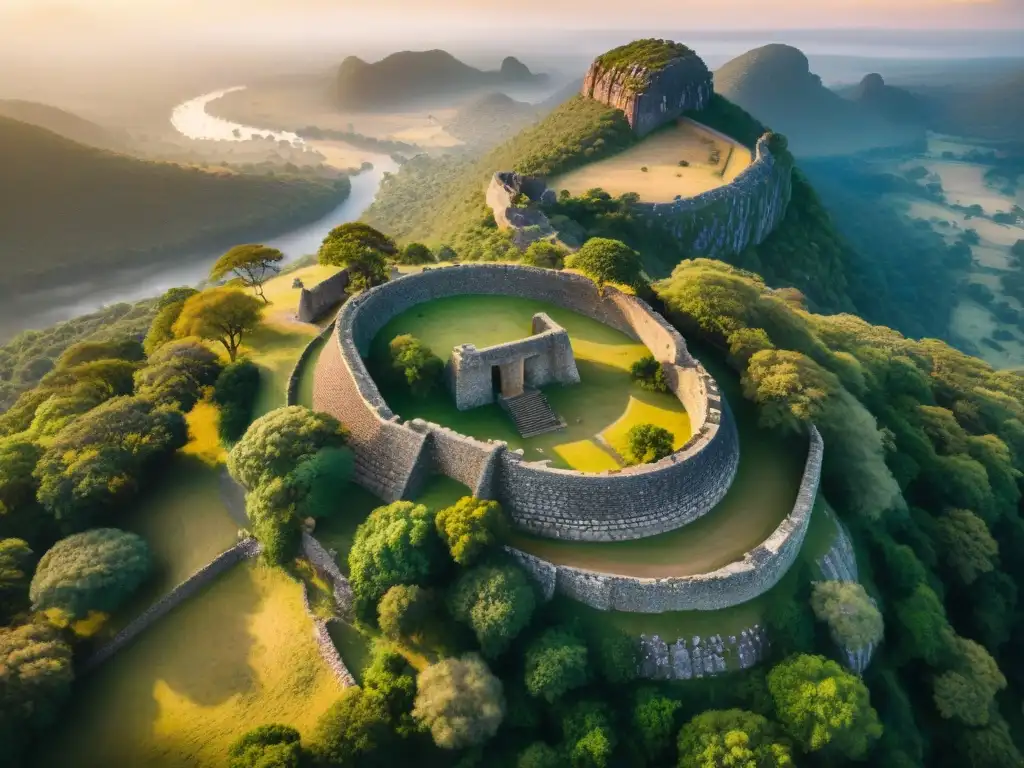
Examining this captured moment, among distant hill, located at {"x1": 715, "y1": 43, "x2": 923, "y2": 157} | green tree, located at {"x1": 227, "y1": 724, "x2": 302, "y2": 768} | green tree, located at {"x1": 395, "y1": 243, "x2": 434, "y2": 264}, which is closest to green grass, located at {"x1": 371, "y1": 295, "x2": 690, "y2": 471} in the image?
green tree, located at {"x1": 395, "y1": 243, "x2": 434, "y2": 264}

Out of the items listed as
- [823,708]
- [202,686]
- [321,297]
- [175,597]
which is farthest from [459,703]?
[321,297]

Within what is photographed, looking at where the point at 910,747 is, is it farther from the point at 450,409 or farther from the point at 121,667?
the point at 121,667

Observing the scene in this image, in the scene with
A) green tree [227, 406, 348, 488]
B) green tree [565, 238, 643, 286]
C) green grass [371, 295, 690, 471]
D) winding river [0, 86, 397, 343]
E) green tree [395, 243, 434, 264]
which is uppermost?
green tree [565, 238, 643, 286]

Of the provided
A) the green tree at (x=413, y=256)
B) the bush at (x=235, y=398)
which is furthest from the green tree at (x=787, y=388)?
the green tree at (x=413, y=256)

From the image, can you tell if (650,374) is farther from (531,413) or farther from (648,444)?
(531,413)

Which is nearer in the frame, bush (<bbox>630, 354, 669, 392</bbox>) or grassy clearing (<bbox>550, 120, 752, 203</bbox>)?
bush (<bbox>630, 354, 669, 392</bbox>)

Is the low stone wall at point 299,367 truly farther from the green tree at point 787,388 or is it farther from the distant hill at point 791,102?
the distant hill at point 791,102

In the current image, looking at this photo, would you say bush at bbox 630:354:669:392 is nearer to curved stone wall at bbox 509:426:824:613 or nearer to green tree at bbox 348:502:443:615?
curved stone wall at bbox 509:426:824:613
